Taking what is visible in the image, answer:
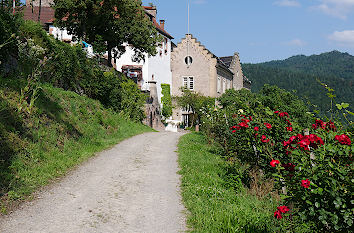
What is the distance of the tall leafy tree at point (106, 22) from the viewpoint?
75.0ft

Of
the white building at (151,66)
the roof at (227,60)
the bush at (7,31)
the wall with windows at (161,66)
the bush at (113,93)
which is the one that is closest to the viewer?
the bush at (7,31)

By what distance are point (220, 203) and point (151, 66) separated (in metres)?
32.7

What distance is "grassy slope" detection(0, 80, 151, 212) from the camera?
272 inches

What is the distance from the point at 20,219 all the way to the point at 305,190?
14.7 ft

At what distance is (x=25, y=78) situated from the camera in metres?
12.5

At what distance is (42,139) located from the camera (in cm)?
958

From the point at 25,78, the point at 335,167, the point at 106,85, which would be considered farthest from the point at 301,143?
the point at 106,85

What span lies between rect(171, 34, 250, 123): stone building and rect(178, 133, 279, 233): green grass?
32.1 m

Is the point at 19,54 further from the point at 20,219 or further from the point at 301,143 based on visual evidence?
the point at 301,143

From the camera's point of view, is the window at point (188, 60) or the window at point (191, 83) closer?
the window at point (188, 60)

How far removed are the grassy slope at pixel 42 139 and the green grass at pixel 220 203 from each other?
3.41 m

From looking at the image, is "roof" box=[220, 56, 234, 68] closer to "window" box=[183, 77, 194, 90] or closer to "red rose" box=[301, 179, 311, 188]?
"window" box=[183, 77, 194, 90]

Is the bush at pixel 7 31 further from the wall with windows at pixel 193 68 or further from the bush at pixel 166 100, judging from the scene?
the wall with windows at pixel 193 68

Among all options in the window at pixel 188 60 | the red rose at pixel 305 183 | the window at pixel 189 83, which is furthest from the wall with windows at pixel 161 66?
the red rose at pixel 305 183
